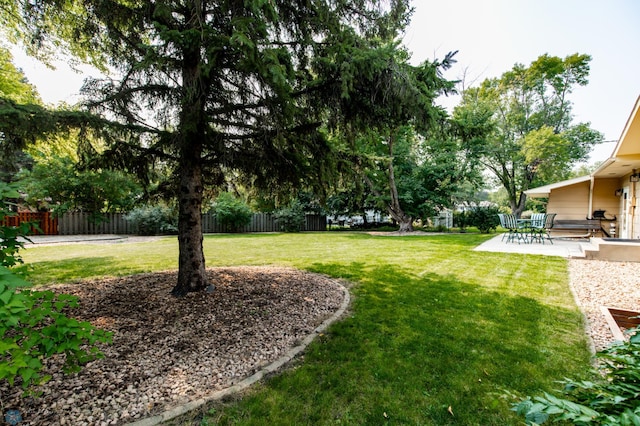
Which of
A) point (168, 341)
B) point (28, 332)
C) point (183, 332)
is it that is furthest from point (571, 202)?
point (28, 332)

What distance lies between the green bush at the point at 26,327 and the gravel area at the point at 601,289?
4.61 meters

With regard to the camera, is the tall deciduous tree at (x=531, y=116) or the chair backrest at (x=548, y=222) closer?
the chair backrest at (x=548, y=222)

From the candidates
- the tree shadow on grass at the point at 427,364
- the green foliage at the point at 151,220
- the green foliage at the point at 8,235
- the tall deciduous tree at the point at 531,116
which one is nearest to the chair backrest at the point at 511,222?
the tree shadow on grass at the point at 427,364

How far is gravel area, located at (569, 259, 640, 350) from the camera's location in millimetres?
3746

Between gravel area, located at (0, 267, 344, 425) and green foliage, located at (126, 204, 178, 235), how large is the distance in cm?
1185

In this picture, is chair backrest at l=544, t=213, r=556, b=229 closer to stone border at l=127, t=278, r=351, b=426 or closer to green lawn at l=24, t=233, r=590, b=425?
green lawn at l=24, t=233, r=590, b=425

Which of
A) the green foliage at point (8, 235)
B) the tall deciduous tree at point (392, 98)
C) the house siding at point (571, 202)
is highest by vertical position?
the tall deciduous tree at point (392, 98)

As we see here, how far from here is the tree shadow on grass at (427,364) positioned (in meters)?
2.27

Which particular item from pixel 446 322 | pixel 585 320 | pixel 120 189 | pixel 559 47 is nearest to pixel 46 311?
pixel 446 322

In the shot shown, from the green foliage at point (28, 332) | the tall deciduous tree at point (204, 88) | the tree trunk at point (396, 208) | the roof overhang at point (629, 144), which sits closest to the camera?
the green foliage at point (28, 332)

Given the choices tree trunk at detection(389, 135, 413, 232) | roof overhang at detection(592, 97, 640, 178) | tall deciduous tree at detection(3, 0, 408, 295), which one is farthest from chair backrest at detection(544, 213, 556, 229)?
tall deciduous tree at detection(3, 0, 408, 295)

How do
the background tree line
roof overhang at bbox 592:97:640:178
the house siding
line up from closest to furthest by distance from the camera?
the background tree line, roof overhang at bbox 592:97:640:178, the house siding

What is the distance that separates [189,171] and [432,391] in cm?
432

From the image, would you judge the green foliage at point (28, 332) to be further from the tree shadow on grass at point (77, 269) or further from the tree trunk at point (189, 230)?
the tree shadow on grass at point (77, 269)
